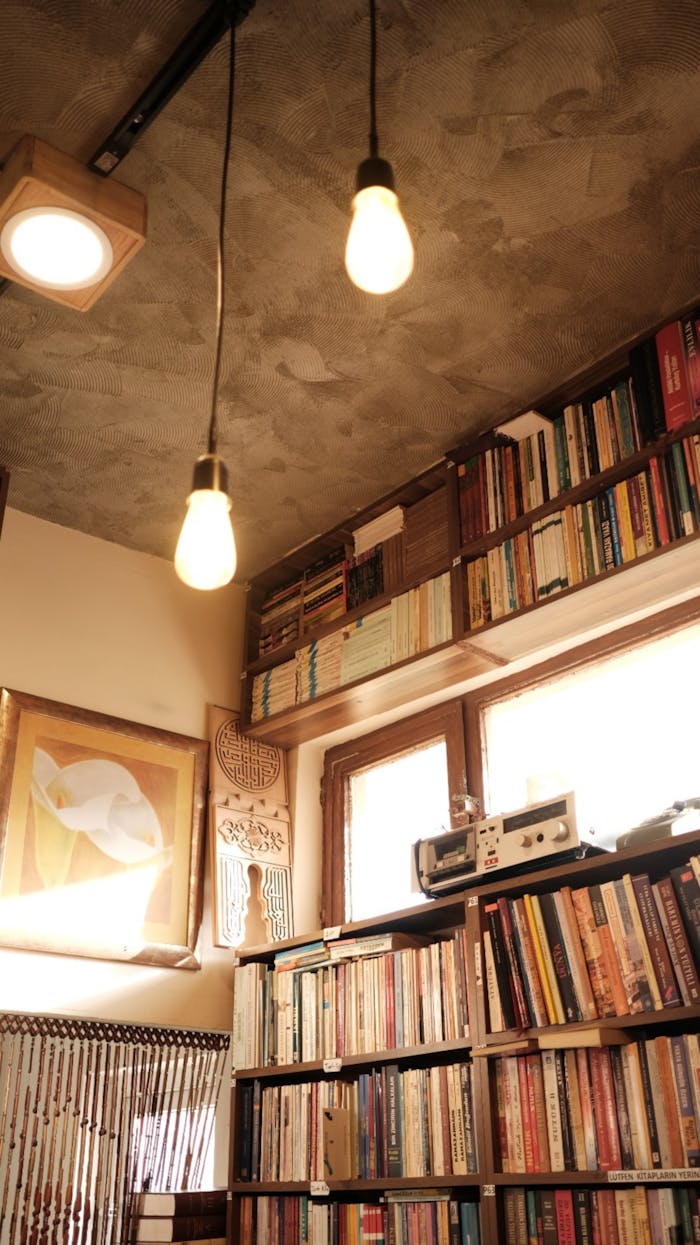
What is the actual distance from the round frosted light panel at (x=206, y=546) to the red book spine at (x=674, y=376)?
5.39 ft

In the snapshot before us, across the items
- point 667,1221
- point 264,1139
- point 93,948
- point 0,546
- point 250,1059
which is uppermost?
point 0,546

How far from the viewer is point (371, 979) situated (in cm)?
310

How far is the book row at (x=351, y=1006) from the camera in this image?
2875mm

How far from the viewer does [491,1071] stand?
104 inches

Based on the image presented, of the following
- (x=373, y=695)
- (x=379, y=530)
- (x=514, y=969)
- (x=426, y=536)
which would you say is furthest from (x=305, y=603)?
(x=514, y=969)

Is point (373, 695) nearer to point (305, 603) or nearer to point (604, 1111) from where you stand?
point (305, 603)

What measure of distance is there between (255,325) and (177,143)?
62cm

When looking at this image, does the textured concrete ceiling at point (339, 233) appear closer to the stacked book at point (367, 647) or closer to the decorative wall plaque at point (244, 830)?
the stacked book at point (367, 647)

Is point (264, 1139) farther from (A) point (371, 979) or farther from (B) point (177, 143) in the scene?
(B) point (177, 143)

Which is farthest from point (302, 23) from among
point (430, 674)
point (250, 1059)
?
point (250, 1059)

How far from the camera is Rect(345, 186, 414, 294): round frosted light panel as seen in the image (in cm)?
154

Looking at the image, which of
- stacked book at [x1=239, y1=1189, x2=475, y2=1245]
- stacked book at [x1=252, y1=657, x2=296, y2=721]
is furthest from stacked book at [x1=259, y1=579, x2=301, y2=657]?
stacked book at [x1=239, y1=1189, x2=475, y2=1245]

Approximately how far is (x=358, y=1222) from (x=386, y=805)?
1.36 meters

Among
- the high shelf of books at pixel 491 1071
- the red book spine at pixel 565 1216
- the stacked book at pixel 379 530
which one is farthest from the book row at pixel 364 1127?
the stacked book at pixel 379 530
